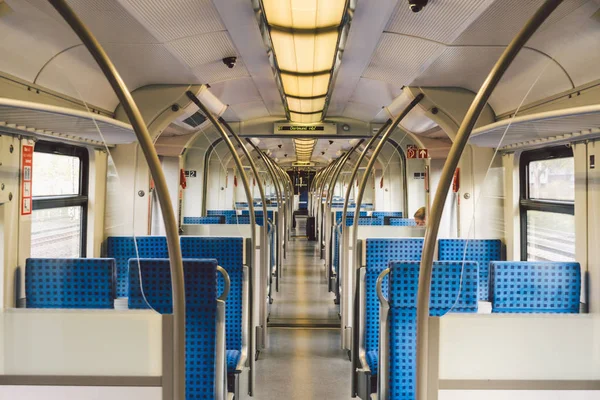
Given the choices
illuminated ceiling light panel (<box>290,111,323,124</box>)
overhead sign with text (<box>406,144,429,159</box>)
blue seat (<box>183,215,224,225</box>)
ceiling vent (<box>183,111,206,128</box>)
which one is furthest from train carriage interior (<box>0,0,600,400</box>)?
overhead sign with text (<box>406,144,429,159</box>)

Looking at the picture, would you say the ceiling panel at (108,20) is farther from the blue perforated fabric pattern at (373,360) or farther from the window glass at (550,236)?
the window glass at (550,236)

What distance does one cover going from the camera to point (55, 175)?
3.88m

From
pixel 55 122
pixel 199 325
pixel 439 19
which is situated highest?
pixel 439 19

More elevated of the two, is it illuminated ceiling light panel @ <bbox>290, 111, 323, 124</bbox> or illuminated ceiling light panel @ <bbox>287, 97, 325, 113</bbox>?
illuminated ceiling light panel @ <bbox>290, 111, 323, 124</bbox>

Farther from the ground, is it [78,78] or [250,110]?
[250,110]

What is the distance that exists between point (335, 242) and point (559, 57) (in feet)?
14.7

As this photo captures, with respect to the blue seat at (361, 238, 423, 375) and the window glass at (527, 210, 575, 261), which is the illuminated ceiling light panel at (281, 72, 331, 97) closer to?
the blue seat at (361, 238, 423, 375)

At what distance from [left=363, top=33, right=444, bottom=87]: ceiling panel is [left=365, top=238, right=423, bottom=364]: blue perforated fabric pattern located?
149 centimetres

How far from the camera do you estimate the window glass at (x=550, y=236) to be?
12.8ft

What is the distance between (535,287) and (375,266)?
1.19 meters

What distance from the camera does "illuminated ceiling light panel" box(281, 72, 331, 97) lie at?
5105 millimetres

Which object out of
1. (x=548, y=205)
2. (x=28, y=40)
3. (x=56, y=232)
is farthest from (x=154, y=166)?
(x=548, y=205)

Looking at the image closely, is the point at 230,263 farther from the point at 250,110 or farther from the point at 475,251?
the point at 250,110

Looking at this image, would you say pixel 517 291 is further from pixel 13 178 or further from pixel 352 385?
pixel 13 178
